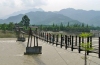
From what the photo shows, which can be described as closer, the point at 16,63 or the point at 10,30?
the point at 16,63

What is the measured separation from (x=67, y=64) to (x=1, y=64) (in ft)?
17.9

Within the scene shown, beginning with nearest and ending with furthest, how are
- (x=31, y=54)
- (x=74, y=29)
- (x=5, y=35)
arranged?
(x=31, y=54)
(x=5, y=35)
(x=74, y=29)

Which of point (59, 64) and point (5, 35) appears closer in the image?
point (59, 64)

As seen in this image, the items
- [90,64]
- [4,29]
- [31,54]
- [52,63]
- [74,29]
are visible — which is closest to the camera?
[90,64]

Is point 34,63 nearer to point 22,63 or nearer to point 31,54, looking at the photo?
point 22,63

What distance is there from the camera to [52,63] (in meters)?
17.1

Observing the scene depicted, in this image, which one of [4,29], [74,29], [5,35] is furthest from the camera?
[74,29]

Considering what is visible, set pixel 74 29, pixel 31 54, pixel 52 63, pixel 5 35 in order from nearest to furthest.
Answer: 1. pixel 52 63
2. pixel 31 54
3. pixel 5 35
4. pixel 74 29

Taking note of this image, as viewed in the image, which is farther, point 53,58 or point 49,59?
point 53,58

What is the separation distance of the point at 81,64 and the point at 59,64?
68.3 inches

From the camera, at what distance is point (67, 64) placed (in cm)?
1659

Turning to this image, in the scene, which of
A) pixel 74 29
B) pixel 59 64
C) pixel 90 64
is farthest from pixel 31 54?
pixel 74 29

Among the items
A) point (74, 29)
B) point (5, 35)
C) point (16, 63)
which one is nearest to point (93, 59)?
point (16, 63)

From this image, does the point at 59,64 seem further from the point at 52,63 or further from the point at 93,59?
the point at 93,59
